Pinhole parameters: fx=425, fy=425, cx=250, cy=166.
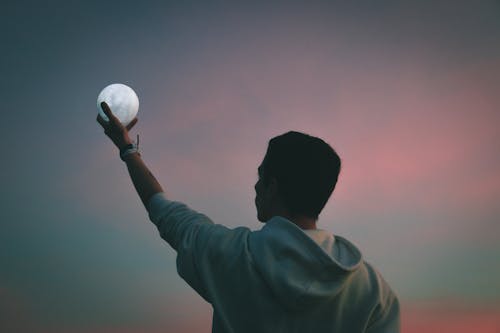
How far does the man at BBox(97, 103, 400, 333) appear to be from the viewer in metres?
1.85

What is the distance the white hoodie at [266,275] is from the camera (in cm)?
185

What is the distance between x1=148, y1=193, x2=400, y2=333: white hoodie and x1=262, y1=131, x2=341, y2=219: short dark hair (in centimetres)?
17

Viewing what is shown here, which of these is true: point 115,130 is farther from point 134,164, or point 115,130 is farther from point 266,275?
point 266,275

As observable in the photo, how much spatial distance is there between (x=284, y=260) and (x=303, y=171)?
18.2 inches

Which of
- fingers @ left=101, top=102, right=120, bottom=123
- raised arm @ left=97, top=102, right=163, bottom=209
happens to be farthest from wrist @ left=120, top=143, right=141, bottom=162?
fingers @ left=101, top=102, right=120, bottom=123

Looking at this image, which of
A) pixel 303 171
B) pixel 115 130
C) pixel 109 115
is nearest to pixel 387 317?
pixel 303 171

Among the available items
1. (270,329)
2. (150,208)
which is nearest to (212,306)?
(270,329)

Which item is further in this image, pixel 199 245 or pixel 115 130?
pixel 115 130

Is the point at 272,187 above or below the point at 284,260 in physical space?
above

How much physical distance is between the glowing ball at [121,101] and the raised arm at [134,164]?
1.85 ft

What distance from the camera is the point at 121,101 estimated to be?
11.4ft

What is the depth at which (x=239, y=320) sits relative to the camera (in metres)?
1.86

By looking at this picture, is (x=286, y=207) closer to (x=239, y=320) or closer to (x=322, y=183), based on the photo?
(x=322, y=183)

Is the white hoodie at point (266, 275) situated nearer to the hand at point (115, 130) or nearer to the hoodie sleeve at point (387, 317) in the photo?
the hoodie sleeve at point (387, 317)
